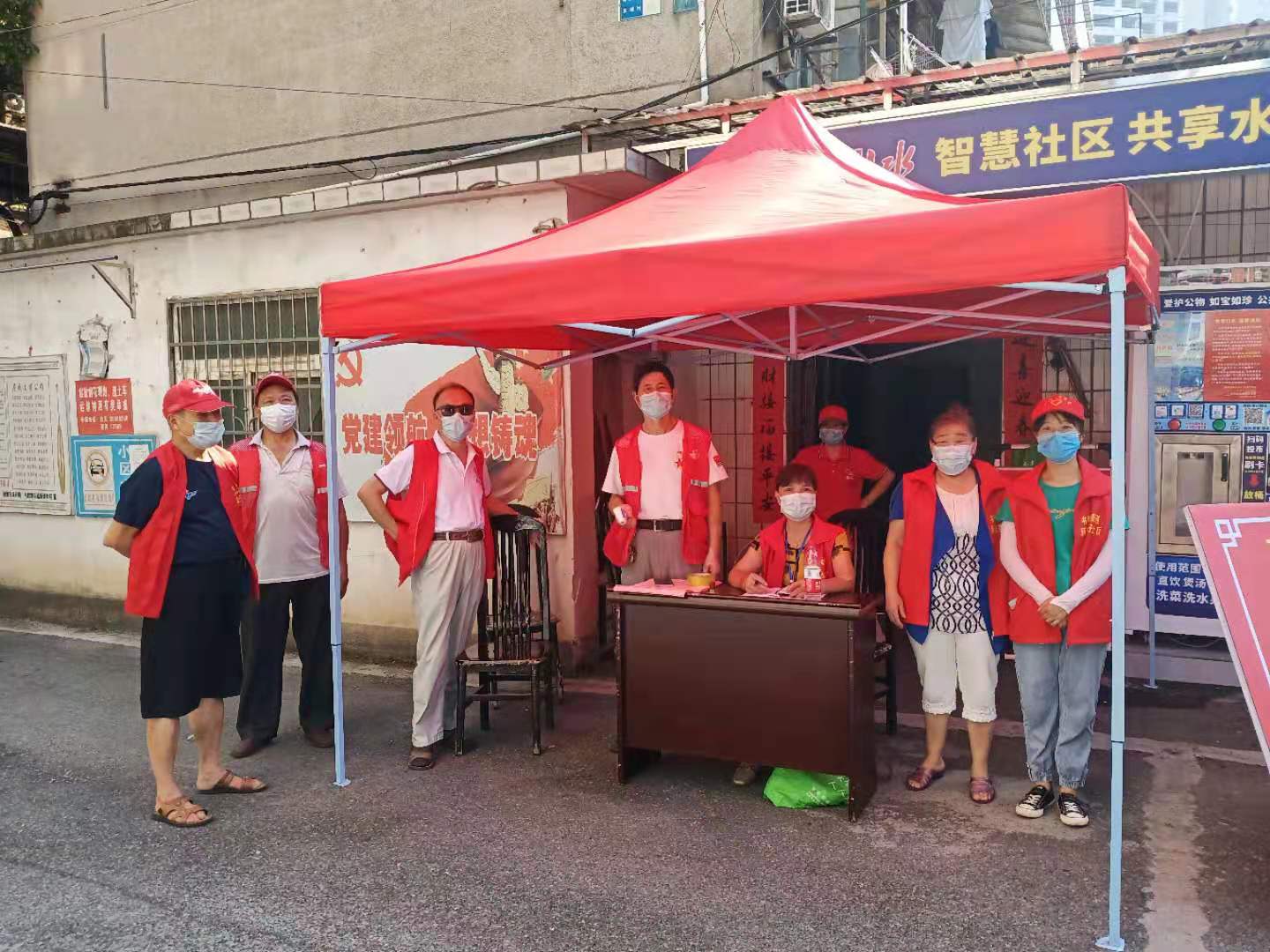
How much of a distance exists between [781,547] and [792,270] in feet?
4.86

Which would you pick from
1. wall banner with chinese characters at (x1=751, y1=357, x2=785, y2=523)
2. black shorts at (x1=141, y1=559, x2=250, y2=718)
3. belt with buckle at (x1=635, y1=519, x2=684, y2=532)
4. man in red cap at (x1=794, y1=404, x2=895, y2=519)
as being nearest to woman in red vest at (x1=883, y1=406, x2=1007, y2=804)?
belt with buckle at (x1=635, y1=519, x2=684, y2=532)

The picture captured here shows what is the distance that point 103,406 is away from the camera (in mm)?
8039

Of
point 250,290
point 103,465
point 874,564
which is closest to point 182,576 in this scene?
point 874,564

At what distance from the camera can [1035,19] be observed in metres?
10.7

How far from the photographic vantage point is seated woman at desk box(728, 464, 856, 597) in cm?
439

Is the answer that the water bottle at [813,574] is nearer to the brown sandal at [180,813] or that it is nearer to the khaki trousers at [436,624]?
the khaki trousers at [436,624]

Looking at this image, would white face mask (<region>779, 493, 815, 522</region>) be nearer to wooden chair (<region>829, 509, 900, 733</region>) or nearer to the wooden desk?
the wooden desk

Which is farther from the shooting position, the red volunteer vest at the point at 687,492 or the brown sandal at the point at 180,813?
the red volunteer vest at the point at 687,492

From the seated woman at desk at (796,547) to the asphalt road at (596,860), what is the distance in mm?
929

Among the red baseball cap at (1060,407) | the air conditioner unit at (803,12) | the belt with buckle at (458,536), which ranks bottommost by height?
the belt with buckle at (458,536)

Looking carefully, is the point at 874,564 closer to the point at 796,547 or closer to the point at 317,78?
the point at 796,547

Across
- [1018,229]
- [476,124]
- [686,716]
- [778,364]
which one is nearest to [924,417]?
[778,364]

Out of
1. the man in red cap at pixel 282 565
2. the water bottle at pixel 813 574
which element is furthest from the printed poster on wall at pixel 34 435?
the water bottle at pixel 813 574

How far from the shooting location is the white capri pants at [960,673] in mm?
4125
